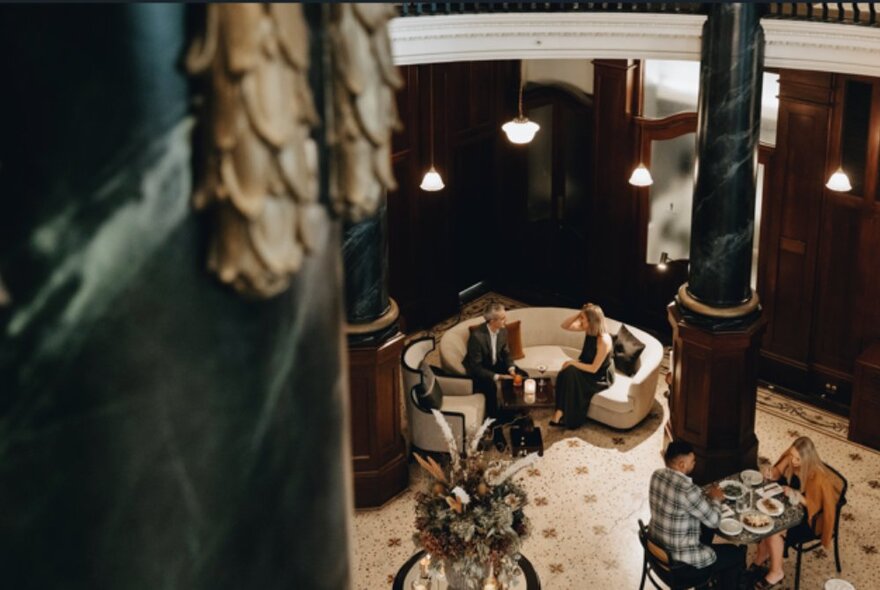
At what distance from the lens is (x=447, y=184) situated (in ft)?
40.3

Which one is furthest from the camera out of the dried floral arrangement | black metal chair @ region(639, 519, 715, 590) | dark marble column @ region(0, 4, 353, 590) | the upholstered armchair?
the upholstered armchair

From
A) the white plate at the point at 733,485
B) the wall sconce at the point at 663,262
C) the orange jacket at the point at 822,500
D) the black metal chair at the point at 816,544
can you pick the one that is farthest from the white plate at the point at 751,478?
the wall sconce at the point at 663,262

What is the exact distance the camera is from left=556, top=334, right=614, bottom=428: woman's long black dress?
10.5 m

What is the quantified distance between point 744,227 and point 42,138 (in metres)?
8.37

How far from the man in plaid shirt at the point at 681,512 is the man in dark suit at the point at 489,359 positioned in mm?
2915

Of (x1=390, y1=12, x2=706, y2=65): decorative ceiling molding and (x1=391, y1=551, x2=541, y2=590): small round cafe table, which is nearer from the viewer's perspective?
(x1=391, y1=551, x2=541, y2=590): small round cafe table

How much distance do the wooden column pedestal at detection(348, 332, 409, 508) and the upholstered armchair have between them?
0.31 meters

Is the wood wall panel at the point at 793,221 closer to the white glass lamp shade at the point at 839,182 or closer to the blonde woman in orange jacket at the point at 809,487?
the white glass lamp shade at the point at 839,182

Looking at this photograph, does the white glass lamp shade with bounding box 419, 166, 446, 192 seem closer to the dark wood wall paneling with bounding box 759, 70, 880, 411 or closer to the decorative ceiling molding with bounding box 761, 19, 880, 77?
the dark wood wall paneling with bounding box 759, 70, 880, 411

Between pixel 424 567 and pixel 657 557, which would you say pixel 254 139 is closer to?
pixel 424 567

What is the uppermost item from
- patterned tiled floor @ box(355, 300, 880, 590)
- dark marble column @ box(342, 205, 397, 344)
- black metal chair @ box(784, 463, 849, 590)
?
dark marble column @ box(342, 205, 397, 344)

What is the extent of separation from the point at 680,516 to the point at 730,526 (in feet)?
1.49

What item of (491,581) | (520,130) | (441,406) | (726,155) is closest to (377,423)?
(441,406)

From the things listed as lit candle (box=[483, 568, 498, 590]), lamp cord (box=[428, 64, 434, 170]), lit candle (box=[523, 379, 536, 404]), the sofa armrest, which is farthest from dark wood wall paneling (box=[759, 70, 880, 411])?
lit candle (box=[483, 568, 498, 590])
